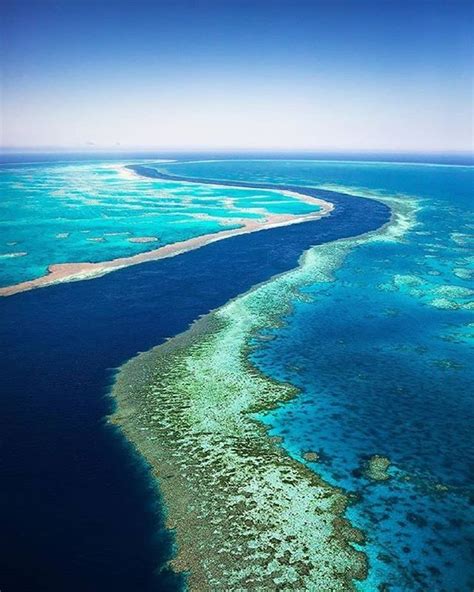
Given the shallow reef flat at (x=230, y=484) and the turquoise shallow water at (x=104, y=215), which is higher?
the turquoise shallow water at (x=104, y=215)

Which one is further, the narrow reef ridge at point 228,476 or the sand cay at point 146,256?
the sand cay at point 146,256

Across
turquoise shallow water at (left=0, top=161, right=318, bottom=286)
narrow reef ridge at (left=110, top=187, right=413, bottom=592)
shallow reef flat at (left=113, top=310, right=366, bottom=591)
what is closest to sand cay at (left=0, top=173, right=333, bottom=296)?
turquoise shallow water at (left=0, top=161, right=318, bottom=286)

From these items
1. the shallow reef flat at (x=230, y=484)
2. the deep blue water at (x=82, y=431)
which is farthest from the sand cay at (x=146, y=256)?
the shallow reef flat at (x=230, y=484)

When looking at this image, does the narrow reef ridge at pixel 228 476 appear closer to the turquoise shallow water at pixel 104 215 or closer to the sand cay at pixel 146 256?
the sand cay at pixel 146 256

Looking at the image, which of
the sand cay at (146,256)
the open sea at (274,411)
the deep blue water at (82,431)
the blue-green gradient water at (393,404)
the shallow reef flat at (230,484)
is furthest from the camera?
the sand cay at (146,256)

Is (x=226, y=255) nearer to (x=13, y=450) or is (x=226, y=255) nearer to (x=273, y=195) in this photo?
(x=13, y=450)

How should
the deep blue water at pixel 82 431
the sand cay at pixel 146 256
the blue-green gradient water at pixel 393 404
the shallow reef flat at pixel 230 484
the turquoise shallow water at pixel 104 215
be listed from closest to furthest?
the shallow reef flat at pixel 230 484, the deep blue water at pixel 82 431, the blue-green gradient water at pixel 393 404, the sand cay at pixel 146 256, the turquoise shallow water at pixel 104 215
